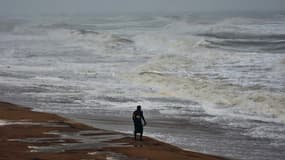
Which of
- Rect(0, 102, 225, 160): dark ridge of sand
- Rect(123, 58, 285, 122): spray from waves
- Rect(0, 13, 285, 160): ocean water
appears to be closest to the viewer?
Rect(0, 102, 225, 160): dark ridge of sand

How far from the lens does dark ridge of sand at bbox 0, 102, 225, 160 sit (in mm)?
13047

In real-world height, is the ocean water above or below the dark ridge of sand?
above

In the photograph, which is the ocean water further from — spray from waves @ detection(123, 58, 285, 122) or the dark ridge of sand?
the dark ridge of sand

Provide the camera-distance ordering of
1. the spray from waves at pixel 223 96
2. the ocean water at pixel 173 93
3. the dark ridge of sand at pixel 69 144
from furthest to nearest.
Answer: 1. the spray from waves at pixel 223 96
2. the ocean water at pixel 173 93
3. the dark ridge of sand at pixel 69 144

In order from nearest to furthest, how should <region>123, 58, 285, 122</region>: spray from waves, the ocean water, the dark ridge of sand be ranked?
the dark ridge of sand → the ocean water → <region>123, 58, 285, 122</region>: spray from waves

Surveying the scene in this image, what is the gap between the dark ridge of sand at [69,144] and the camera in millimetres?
13047

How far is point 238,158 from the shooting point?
1417 cm

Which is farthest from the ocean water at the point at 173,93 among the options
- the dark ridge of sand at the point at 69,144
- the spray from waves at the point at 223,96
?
the dark ridge of sand at the point at 69,144

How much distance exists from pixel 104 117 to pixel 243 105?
511 cm

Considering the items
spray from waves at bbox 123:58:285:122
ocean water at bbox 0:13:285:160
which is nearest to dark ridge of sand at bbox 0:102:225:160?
ocean water at bbox 0:13:285:160

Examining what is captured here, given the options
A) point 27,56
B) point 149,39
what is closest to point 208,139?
point 27,56

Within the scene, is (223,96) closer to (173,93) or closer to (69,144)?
(173,93)

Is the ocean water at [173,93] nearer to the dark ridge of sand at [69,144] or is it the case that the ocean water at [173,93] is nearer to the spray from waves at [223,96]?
the spray from waves at [223,96]

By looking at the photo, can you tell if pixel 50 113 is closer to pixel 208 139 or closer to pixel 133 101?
pixel 133 101
